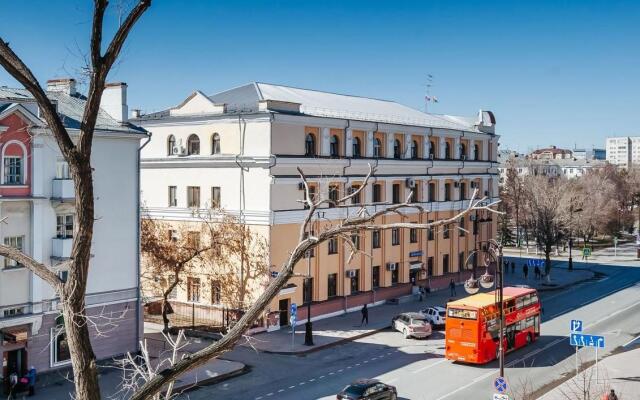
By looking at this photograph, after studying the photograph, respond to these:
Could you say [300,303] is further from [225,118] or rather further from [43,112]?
[43,112]

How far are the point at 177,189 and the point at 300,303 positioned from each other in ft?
33.6

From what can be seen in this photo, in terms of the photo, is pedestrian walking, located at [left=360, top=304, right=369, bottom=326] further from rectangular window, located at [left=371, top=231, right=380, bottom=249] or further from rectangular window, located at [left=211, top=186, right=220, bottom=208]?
rectangular window, located at [left=211, top=186, right=220, bottom=208]

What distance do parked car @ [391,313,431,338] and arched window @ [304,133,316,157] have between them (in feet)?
35.2

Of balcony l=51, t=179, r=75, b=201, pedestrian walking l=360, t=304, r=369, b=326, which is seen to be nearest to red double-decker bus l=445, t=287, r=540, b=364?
pedestrian walking l=360, t=304, r=369, b=326

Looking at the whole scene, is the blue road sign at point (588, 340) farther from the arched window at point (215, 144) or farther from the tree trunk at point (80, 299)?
the arched window at point (215, 144)

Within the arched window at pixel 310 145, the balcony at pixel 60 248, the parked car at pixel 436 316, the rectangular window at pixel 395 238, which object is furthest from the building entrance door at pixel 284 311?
the balcony at pixel 60 248

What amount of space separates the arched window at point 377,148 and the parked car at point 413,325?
41.1 feet

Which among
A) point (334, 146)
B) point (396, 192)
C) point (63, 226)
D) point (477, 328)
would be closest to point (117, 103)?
point (63, 226)

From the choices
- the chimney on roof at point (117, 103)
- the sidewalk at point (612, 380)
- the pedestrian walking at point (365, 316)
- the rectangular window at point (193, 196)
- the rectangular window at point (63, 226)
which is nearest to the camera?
the sidewalk at point (612, 380)

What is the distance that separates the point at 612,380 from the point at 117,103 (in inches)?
930

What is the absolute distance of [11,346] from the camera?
25.5 metres

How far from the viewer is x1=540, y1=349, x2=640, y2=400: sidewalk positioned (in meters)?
24.5

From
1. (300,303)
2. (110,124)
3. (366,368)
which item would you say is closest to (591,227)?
(300,303)

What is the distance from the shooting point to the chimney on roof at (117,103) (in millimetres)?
30547
